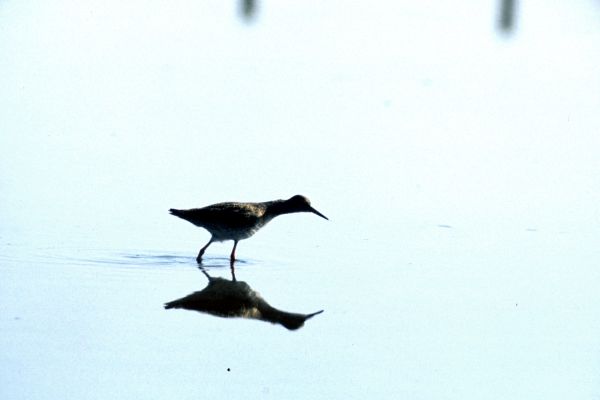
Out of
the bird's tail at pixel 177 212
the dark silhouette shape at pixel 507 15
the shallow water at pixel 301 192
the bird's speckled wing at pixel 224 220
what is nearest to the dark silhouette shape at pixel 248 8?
the shallow water at pixel 301 192

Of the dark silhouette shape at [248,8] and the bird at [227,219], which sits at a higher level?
the dark silhouette shape at [248,8]

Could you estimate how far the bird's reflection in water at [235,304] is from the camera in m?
9.80

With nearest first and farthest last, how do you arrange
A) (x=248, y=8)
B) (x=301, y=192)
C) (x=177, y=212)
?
(x=177, y=212), (x=301, y=192), (x=248, y=8)

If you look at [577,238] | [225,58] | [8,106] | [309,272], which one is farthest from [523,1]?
[309,272]

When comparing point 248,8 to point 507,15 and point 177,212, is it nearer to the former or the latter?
point 507,15

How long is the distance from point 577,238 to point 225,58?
8.49 metres

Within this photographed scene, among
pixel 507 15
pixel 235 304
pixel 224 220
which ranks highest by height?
pixel 507 15

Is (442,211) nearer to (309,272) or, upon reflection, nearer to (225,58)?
(309,272)

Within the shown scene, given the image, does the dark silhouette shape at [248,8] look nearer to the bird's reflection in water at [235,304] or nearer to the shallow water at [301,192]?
the shallow water at [301,192]

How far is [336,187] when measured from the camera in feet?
46.0

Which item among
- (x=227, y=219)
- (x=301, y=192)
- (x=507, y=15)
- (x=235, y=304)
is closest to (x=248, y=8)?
(x=507, y=15)

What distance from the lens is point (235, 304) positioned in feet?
33.7

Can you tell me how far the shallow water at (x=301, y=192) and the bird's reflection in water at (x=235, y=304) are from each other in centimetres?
14

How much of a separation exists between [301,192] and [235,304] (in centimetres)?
369
